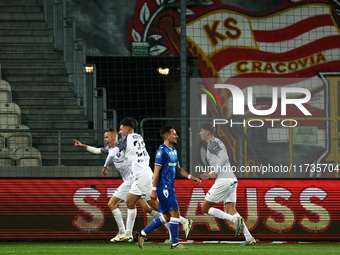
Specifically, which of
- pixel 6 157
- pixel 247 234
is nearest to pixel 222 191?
pixel 247 234

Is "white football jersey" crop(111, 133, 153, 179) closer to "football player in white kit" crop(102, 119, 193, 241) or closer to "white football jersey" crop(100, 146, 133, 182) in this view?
"football player in white kit" crop(102, 119, 193, 241)

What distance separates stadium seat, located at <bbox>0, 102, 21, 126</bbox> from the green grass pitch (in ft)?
12.7

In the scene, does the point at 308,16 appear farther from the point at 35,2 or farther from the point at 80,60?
the point at 35,2

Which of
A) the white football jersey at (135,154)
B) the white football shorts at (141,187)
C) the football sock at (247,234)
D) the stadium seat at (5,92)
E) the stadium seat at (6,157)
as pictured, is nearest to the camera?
the football sock at (247,234)

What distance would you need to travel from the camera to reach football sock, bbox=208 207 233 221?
8289mm

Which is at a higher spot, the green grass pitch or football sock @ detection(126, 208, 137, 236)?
football sock @ detection(126, 208, 137, 236)

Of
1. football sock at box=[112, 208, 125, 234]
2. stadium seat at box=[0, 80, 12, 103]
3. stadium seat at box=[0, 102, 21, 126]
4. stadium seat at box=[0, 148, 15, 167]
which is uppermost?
stadium seat at box=[0, 80, 12, 103]

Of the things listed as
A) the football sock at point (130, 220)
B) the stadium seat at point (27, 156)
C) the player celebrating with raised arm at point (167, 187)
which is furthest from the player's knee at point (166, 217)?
the stadium seat at point (27, 156)

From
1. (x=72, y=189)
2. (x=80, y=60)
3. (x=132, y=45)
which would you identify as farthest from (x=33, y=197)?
(x=132, y=45)

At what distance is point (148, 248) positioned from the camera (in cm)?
777

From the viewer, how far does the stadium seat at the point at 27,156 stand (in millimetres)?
11289

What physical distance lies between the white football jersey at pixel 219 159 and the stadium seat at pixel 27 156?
14.0 feet

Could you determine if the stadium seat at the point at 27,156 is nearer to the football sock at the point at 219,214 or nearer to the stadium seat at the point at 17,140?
the stadium seat at the point at 17,140

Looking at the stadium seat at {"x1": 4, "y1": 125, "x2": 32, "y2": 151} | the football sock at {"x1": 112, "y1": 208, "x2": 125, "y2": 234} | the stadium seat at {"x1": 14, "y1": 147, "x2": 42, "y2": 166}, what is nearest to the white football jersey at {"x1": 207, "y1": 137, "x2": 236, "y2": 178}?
the football sock at {"x1": 112, "y1": 208, "x2": 125, "y2": 234}
